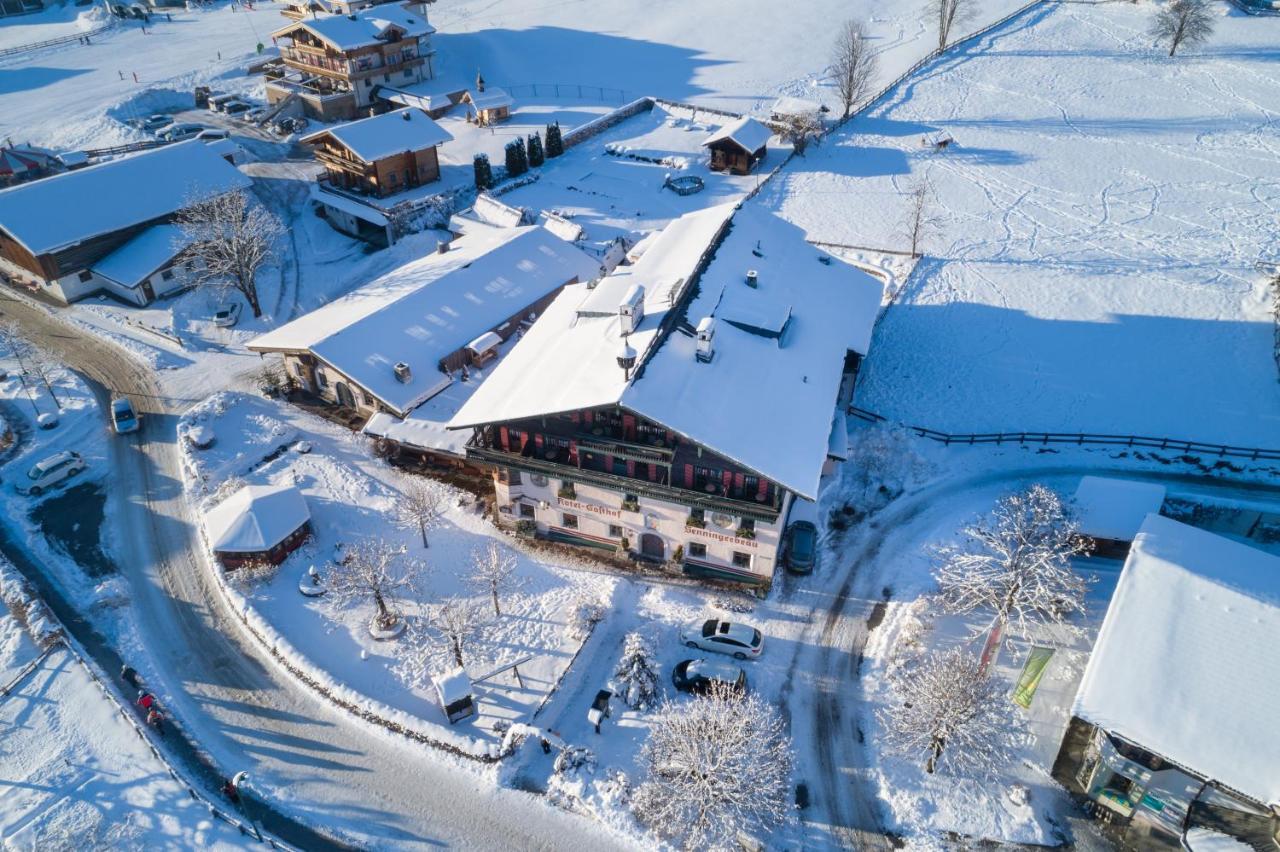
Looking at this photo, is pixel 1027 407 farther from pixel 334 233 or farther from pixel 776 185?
pixel 334 233

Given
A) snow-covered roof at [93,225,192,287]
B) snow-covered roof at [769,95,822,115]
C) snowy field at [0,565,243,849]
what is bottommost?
→ snowy field at [0,565,243,849]

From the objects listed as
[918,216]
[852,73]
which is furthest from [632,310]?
[852,73]

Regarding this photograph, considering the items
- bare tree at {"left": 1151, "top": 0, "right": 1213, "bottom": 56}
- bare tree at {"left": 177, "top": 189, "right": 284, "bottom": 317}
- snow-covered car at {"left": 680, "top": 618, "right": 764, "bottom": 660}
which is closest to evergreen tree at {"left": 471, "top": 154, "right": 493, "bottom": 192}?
bare tree at {"left": 177, "top": 189, "right": 284, "bottom": 317}

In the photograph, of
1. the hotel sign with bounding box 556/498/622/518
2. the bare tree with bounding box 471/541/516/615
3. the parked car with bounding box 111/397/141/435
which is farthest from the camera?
the parked car with bounding box 111/397/141/435

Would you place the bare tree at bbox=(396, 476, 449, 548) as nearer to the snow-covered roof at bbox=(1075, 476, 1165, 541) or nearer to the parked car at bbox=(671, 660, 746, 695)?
the parked car at bbox=(671, 660, 746, 695)

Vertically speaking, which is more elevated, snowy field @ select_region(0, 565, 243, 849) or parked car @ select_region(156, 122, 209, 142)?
parked car @ select_region(156, 122, 209, 142)

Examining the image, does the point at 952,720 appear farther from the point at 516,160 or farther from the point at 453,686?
the point at 516,160

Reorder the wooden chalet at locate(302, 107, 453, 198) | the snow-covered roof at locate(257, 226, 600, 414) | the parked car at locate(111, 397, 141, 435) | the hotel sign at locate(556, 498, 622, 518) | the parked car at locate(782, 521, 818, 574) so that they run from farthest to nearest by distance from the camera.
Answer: the wooden chalet at locate(302, 107, 453, 198), the parked car at locate(111, 397, 141, 435), the snow-covered roof at locate(257, 226, 600, 414), the hotel sign at locate(556, 498, 622, 518), the parked car at locate(782, 521, 818, 574)
